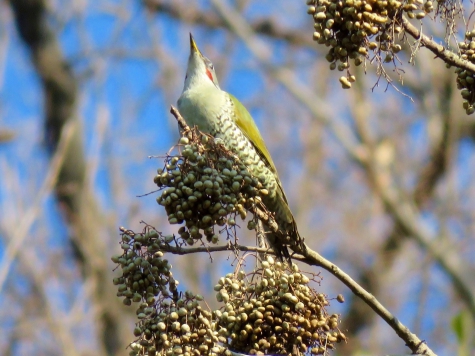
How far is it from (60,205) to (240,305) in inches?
535

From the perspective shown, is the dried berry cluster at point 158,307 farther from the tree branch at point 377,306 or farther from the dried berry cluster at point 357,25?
the dried berry cluster at point 357,25

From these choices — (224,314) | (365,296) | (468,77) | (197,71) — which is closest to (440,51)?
(468,77)

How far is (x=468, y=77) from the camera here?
9.68 feet

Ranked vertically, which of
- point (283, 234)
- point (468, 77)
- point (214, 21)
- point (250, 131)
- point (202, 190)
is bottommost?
point (202, 190)

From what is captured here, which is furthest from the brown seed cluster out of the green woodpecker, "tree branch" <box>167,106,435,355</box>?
the green woodpecker

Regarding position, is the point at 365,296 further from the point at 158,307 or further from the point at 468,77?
the point at 468,77

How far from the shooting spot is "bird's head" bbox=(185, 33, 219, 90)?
5.78 metres

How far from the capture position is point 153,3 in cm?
1461

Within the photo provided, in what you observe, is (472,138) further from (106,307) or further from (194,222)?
(194,222)

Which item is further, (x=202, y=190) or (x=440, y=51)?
(x=202, y=190)

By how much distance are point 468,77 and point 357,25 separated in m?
0.58

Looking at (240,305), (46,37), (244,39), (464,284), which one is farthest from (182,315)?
(46,37)

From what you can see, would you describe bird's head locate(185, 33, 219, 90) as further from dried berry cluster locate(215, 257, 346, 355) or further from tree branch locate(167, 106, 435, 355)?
dried berry cluster locate(215, 257, 346, 355)

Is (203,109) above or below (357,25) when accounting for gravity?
above
